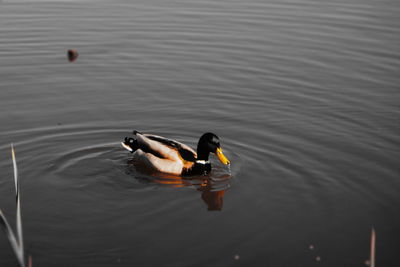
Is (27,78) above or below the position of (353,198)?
above

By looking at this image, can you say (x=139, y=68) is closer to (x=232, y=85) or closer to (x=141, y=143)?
(x=232, y=85)

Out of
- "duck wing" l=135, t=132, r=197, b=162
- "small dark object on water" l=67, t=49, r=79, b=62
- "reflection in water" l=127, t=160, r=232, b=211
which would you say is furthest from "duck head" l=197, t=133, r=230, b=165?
"small dark object on water" l=67, t=49, r=79, b=62

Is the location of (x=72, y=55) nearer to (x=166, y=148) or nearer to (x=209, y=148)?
(x=166, y=148)

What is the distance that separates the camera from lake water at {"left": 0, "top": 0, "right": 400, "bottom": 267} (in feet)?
28.4

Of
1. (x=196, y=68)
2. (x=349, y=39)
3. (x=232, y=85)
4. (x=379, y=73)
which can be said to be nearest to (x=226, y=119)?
(x=232, y=85)

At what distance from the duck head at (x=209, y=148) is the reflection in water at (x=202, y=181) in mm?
320

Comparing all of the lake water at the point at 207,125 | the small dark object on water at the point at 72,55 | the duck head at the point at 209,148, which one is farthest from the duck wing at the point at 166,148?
the small dark object on water at the point at 72,55

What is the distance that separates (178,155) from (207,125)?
1996 millimetres

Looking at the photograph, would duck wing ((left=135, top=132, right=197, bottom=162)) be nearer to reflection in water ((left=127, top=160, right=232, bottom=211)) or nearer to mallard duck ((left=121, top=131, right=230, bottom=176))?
mallard duck ((left=121, top=131, right=230, bottom=176))

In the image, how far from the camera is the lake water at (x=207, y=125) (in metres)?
8.65

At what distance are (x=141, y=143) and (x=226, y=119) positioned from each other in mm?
2479

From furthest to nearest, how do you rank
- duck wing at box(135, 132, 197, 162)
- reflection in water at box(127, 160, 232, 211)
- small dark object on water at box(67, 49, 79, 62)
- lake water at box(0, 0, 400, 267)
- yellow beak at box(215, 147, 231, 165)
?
small dark object on water at box(67, 49, 79, 62)
duck wing at box(135, 132, 197, 162)
yellow beak at box(215, 147, 231, 165)
reflection in water at box(127, 160, 232, 211)
lake water at box(0, 0, 400, 267)

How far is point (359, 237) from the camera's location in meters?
8.82

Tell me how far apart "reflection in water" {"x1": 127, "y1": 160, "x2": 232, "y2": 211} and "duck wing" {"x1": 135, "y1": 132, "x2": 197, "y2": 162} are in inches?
12.9
